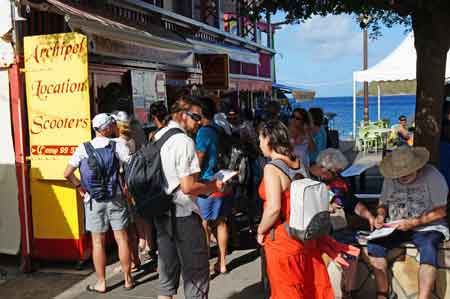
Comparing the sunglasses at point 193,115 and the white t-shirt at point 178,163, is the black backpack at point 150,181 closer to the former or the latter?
the white t-shirt at point 178,163

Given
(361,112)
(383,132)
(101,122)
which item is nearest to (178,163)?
(101,122)

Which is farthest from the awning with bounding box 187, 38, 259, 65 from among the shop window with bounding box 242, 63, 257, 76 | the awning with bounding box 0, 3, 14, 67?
the awning with bounding box 0, 3, 14, 67

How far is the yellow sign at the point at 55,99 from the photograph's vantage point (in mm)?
5676

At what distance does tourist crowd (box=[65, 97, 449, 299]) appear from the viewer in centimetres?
365

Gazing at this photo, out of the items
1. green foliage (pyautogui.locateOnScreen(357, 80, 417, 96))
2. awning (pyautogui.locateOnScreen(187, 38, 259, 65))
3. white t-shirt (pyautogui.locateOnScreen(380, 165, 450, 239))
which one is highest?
awning (pyautogui.locateOnScreen(187, 38, 259, 65))

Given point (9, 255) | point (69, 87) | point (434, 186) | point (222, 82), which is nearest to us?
point (434, 186)

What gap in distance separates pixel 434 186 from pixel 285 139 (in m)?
1.48

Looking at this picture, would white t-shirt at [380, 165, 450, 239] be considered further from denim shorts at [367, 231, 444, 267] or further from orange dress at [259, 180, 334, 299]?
orange dress at [259, 180, 334, 299]

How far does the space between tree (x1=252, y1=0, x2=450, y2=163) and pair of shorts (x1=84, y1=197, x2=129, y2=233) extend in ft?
8.49

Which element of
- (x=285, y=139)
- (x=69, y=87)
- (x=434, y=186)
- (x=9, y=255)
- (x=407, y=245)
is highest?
(x=69, y=87)

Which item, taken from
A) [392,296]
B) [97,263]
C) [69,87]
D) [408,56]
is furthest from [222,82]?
[392,296]

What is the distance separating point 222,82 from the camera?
37.1ft

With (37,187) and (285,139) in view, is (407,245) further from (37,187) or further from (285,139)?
(37,187)

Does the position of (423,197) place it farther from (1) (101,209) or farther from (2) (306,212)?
(1) (101,209)
